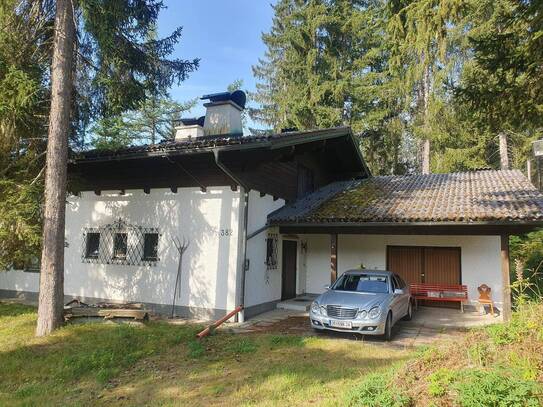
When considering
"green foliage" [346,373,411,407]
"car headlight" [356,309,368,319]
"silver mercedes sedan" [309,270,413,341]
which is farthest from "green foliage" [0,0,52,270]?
"green foliage" [346,373,411,407]

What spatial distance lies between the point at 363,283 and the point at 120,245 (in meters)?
7.15

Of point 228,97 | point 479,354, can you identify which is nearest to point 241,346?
point 479,354

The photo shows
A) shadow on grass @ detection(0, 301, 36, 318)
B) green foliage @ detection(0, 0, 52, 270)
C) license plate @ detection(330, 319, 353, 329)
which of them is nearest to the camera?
license plate @ detection(330, 319, 353, 329)

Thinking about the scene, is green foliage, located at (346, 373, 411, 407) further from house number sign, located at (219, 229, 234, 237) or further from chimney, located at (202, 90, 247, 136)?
chimney, located at (202, 90, 247, 136)

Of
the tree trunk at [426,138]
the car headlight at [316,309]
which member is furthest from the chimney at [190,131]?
the tree trunk at [426,138]

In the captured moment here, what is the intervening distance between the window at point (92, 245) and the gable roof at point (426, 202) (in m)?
5.34

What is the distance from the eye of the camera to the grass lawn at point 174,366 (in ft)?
19.1

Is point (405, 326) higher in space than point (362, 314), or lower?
lower

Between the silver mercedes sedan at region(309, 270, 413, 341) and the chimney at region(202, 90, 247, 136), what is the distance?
265 inches

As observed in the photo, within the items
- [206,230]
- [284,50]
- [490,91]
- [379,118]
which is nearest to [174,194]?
[206,230]

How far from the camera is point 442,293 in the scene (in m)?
12.4

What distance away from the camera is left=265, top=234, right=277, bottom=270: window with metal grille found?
1254 cm

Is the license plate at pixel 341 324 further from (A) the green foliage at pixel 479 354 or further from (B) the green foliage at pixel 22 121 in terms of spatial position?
(B) the green foliage at pixel 22 121

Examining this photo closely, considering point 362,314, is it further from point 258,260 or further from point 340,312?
point 258,260
